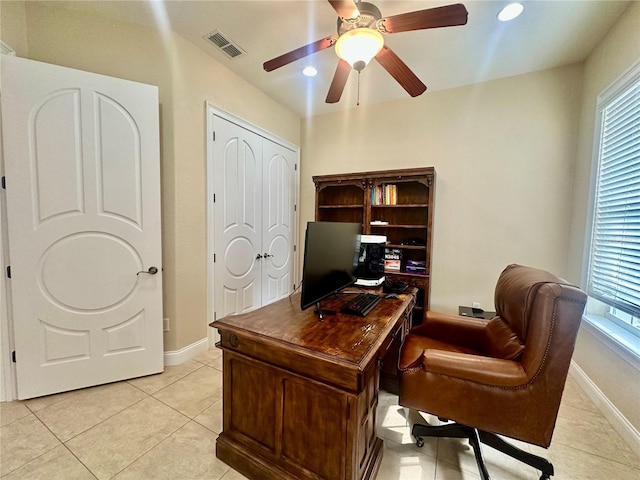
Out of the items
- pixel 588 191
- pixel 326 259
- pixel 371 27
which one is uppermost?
pixel 371 27

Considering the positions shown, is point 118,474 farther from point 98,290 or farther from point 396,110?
point 396,110

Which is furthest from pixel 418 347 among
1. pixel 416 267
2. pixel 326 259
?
pixel 416 267

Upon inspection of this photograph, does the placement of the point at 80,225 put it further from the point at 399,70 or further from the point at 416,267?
the point at 416,267

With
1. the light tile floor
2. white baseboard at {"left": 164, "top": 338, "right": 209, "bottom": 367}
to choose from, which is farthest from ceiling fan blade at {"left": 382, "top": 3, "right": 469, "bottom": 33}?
white baseboard at {"left": 164, "top": 338, "right": 209, "bottom": 367}

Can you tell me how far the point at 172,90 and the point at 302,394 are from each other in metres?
2.56

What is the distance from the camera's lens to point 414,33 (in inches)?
85.0

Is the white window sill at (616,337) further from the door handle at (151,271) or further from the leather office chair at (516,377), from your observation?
the door handle at (151,271)

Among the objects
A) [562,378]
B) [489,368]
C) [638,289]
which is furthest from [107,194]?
[638,289]

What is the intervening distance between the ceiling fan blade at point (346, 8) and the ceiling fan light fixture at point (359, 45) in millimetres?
98

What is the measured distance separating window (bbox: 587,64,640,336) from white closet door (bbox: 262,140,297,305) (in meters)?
3.21

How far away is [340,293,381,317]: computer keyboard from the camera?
1493 mm

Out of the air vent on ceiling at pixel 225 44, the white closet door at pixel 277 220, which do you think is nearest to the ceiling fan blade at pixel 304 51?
the air vent on ceiling at pixel 225 44

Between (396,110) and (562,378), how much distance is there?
3159 millimetres

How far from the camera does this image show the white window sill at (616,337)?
1.59 metres
